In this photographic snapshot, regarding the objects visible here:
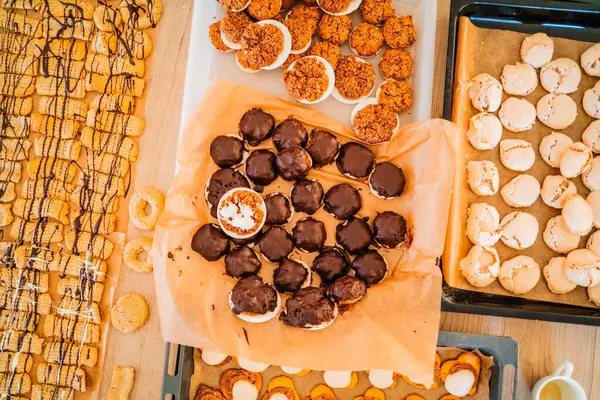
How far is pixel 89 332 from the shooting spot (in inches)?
112

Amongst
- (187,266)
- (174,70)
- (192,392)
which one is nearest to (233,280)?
(187,266)

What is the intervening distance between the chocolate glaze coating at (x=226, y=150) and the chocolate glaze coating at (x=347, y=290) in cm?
83

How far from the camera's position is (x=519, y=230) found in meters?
2.57

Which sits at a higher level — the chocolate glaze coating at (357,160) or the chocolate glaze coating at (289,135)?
the chocolate glaze coating at (289,135)

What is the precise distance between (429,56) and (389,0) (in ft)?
1.25

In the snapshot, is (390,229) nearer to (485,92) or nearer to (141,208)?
(485,92)

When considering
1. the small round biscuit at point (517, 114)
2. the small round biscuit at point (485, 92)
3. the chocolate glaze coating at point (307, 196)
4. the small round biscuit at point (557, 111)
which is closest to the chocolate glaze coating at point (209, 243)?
the chocolate glaze coating at point (307, 196)

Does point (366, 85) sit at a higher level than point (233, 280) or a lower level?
higher

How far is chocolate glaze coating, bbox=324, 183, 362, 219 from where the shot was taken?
259cm

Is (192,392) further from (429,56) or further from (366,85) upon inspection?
(429,56)

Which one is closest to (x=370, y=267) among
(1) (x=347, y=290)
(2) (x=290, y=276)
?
(1) (x=347, y=290)

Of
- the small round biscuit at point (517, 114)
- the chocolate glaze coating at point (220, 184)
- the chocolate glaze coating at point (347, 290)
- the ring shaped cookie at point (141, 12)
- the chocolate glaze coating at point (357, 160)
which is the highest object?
the ring shaped cookie at point (141, 12)

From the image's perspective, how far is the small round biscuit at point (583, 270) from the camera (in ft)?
8.21

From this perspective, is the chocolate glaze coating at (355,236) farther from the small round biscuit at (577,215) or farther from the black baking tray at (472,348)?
the small round biscuit at (577,215)
